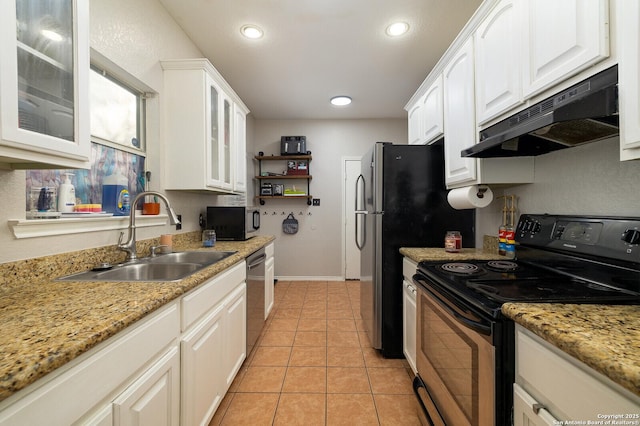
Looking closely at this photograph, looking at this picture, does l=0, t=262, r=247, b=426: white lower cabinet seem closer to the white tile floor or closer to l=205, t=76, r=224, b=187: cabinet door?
the white tile floor

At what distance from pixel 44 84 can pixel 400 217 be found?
6.47ft

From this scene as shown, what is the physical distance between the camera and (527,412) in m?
0.76

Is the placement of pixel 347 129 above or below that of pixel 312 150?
above

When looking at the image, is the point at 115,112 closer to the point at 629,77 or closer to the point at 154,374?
the point at 154,374

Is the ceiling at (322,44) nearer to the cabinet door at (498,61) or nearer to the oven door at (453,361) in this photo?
the cabinet door at (498,61)

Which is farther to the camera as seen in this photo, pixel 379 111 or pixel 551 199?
pixel 379 111

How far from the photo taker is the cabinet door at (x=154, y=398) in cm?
76

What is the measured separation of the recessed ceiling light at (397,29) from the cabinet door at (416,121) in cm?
56

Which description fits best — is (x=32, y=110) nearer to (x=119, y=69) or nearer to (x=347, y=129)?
(x=119, y=69)

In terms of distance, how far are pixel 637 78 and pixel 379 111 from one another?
11.3 feet

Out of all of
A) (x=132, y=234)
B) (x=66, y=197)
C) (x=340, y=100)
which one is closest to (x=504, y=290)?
(x=132, y=234)

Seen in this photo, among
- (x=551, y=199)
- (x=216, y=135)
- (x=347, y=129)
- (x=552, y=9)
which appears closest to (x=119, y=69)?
(x=216, y=135)

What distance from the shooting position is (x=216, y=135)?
2314mm

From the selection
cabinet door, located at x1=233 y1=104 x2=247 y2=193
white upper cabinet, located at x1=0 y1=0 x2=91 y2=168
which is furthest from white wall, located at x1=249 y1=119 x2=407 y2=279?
white upper cabinet, located at x1=0 y1=0 x2=91 y2=168
